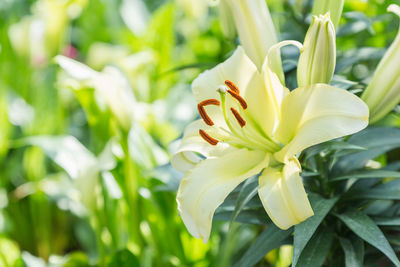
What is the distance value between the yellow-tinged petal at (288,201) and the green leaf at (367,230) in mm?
96

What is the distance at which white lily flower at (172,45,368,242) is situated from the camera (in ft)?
1.40

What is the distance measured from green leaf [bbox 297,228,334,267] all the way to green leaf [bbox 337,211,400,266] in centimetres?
4

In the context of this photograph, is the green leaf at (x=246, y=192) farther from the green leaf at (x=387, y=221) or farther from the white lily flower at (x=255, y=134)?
the green leaf at (x=387, y=221)

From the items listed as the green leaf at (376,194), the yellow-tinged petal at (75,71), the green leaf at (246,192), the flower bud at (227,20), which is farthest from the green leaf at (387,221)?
the yellow-tinged petal at (75,71)

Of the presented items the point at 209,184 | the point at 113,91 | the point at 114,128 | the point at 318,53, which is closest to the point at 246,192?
the point at 209,184

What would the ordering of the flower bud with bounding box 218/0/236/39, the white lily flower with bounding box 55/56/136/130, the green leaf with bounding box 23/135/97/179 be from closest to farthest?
the flower bud with bounding box 218/0/236/39, the white lily flower with bounding box 55/56/136/130, the green leaf with bounding box 23/135/97/179

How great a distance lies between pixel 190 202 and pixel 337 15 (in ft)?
0.85

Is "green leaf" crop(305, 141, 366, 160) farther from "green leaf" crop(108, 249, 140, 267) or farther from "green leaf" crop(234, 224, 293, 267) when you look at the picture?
"green leaf" crop(108, 249, 140, 267)

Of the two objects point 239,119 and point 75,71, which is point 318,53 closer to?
point 239,119

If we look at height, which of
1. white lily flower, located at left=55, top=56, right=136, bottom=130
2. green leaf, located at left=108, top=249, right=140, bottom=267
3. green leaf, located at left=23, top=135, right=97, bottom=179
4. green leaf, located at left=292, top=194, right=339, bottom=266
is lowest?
green leaf, located at left=108, top=249, right=140, bottom=267

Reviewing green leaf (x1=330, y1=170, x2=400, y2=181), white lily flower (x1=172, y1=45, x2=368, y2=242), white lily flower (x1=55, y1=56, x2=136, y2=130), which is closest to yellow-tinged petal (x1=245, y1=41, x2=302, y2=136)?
white lily flower (x1=172, y1=45, x2=368, y2=242)

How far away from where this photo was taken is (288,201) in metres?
0.42

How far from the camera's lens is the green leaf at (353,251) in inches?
20.0

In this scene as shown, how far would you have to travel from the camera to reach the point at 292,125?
467mm
